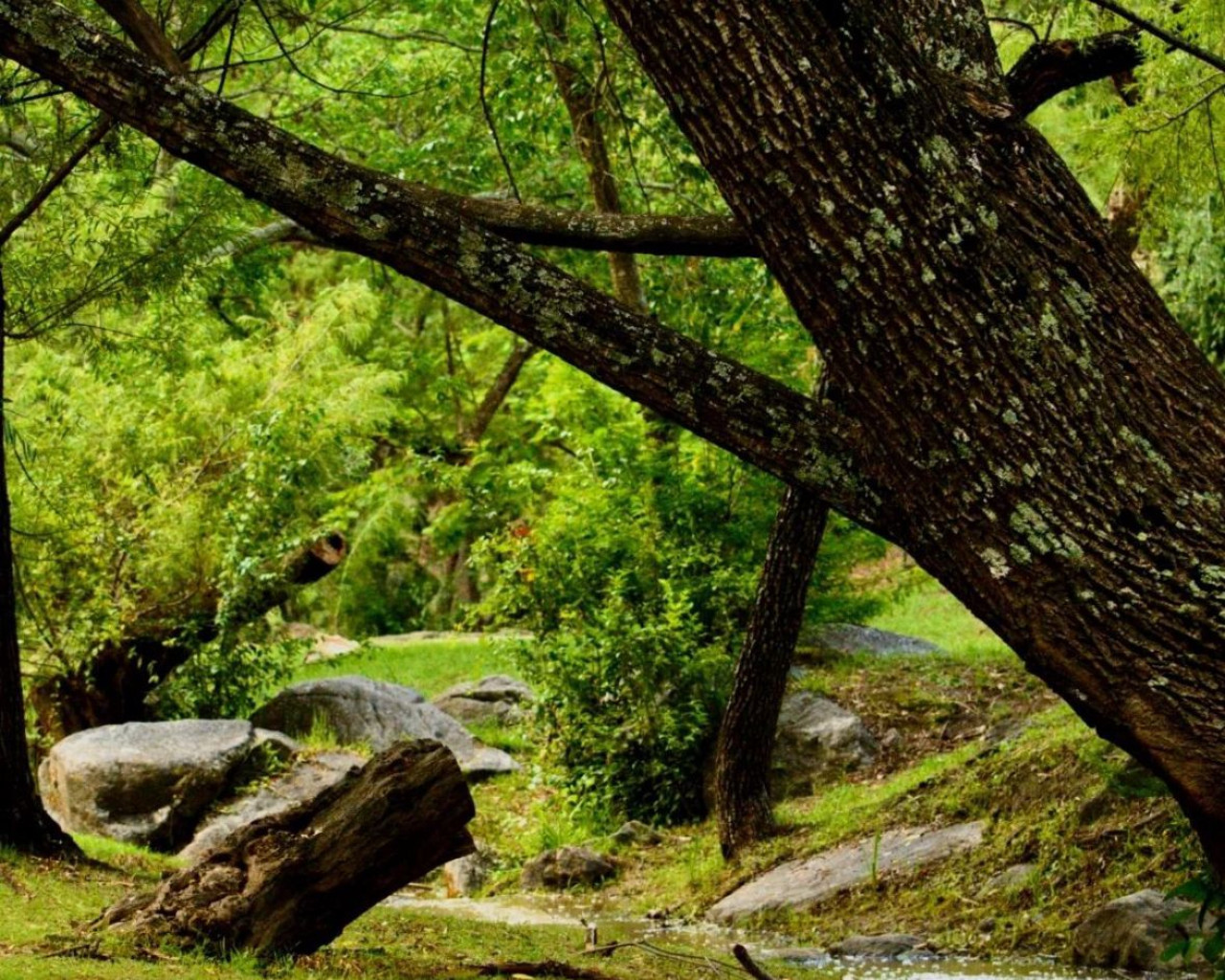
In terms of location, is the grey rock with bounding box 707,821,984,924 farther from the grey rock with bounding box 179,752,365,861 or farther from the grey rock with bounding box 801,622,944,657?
the grey rock with bounding box 801,622,944,657

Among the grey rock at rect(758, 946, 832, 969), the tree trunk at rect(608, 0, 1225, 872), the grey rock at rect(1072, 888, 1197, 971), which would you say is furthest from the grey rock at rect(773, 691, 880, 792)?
the tree trunk at rect(608, 0, 1225, 872)

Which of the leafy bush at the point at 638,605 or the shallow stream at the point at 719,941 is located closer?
the shallow stream at the point at 719,941

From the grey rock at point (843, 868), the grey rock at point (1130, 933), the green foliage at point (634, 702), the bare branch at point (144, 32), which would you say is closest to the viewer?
the bare branch at point (144, 32)

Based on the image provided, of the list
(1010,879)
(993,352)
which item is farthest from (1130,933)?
(993,352)

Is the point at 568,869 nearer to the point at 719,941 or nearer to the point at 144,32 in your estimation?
the point at 719,941

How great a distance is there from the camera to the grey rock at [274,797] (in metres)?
11.8

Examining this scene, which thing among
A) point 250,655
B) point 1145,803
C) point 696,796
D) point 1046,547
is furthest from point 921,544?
point 250,655

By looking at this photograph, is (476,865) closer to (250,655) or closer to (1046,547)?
(250,655)

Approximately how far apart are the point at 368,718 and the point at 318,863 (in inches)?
363

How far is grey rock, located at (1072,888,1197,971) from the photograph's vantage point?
693 cm

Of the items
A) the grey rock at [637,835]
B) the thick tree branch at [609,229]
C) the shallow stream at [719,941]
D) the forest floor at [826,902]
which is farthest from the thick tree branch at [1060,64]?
the grey rock at [637,835]

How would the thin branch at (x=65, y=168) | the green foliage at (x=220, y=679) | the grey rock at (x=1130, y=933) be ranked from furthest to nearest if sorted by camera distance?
the green foliage at (x=220, y=679) → the thin branch at (x=65, y=168) → the grey rock at (x=1130, y=933)

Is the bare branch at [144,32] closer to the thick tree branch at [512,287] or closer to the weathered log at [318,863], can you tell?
the thick tree branch at [512,287]

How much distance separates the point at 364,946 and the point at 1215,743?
4.28m
